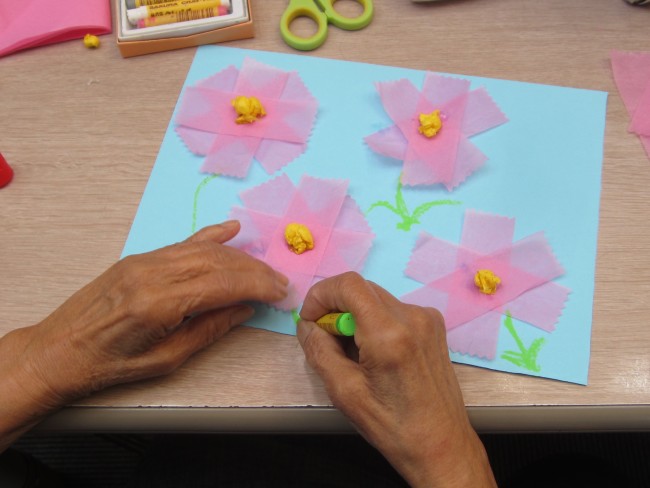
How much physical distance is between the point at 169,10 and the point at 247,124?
0.19 meters

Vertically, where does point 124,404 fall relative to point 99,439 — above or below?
above

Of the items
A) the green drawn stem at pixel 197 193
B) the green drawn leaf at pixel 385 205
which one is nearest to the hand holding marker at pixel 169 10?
the green drawn stem at pixel 197 193

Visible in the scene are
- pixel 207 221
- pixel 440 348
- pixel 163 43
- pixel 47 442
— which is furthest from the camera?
pixel 47 442

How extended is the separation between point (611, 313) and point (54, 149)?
66cm

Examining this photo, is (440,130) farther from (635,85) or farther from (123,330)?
(123,330)

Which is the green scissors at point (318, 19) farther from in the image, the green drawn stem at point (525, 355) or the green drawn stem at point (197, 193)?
the green drawn stem at point (525, 355)

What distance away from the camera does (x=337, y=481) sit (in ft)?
2.25

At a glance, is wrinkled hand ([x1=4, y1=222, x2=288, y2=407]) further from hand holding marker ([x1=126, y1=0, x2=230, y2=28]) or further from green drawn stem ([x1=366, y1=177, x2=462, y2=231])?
hand holding marker ([x1=126, y1=0, x2=230, y2=28])

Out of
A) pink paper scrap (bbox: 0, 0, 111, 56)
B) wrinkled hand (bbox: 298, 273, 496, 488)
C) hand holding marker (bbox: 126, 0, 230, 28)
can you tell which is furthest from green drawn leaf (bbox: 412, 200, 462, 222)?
pink paper scrap (bbox: 0, 0, 111, 56)

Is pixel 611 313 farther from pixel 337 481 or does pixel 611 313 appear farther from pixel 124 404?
pixel 124 404

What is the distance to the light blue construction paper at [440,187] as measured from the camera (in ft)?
1.98

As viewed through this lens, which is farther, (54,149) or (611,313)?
(54,149)

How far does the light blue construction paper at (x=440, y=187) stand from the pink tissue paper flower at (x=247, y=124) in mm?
13

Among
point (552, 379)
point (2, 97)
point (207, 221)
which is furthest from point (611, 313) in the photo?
point (2, 97)
